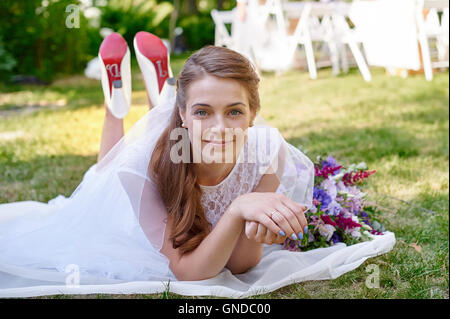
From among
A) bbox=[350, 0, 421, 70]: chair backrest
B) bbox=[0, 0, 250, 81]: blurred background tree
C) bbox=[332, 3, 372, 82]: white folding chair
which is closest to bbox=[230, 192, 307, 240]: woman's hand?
bbox=[350, 0, 421, 70]: chair backrest

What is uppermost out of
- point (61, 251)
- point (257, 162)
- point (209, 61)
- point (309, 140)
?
point (209, 61)

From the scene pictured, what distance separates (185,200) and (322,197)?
70 centimetres

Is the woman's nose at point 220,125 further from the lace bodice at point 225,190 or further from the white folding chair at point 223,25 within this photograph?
the white folding chair at point 223,25

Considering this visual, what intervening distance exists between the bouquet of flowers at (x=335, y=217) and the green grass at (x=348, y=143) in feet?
0.48

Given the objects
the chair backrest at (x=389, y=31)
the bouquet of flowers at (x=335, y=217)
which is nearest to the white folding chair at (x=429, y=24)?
the chair backrest at (x=389, y=31)

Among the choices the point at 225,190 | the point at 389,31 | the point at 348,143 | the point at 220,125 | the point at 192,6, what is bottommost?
the point at 348,143

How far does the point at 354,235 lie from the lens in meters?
2.19

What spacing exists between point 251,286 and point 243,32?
5.90 m

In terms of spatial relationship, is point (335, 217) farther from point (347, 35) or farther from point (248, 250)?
point (347, 35)

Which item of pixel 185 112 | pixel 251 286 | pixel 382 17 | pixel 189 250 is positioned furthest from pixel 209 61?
pixel 382 17

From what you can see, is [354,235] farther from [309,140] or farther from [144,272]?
[309,140]

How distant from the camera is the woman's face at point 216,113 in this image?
166 cm

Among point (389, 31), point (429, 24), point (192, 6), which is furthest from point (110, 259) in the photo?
point (192, 6)

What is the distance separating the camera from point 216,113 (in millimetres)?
1664
